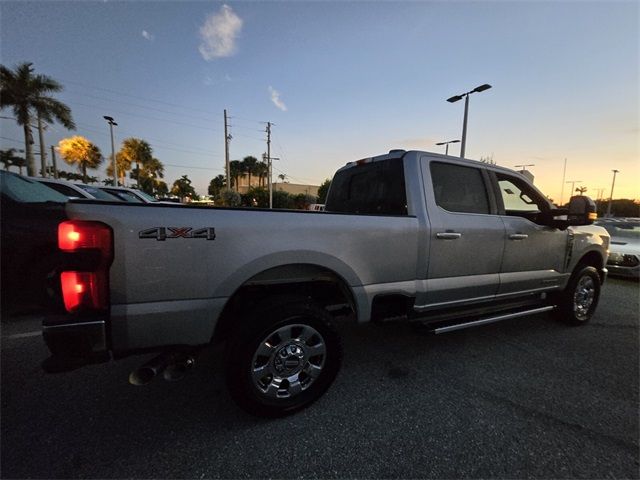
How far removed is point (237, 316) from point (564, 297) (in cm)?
414

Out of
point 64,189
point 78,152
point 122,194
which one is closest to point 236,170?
point 78,152

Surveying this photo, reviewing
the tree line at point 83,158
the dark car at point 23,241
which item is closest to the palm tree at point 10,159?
the tree line at point 83,158

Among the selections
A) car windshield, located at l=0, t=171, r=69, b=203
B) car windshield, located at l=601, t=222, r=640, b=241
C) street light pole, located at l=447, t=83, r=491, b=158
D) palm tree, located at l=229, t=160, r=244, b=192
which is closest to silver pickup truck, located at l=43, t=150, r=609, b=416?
car windshield, located at l=0, t=171, r=69, b=203

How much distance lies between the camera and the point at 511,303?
340 cm

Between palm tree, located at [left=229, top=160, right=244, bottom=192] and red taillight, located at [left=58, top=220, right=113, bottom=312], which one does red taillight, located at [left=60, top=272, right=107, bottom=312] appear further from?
palm tree, located at [left=229, top=160, right=244, bottom=192]

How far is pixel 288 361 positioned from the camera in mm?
2164

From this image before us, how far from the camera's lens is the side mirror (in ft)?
10.7

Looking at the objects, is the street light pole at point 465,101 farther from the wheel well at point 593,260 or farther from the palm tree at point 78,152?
the palm tree at point 78,152

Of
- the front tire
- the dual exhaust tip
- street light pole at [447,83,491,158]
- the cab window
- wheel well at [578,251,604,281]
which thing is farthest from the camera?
street light pole at [447,83,491,158]

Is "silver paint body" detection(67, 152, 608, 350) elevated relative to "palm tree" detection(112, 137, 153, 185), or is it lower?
lower

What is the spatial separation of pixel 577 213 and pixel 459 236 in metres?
1.64

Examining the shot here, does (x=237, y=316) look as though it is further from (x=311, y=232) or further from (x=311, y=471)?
(x=311, y=471)

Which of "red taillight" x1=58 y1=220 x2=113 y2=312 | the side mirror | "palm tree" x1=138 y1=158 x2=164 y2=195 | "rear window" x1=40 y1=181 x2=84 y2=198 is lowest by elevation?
"red taillight" x1=58 y1=220 x2=113 y2=312

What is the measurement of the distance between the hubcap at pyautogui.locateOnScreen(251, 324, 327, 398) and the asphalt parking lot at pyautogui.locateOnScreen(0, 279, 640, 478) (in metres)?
0.24
